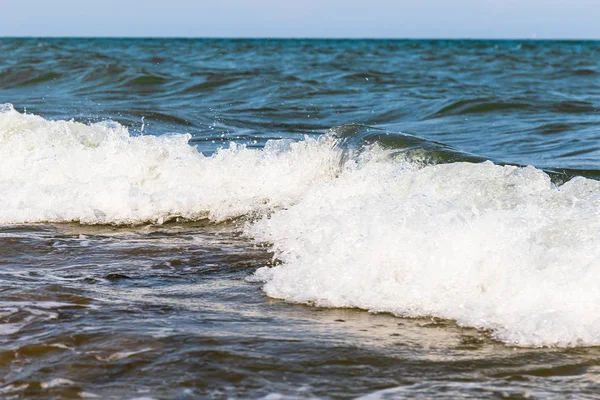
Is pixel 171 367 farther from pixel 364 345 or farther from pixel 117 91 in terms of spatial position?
pixel 117 91

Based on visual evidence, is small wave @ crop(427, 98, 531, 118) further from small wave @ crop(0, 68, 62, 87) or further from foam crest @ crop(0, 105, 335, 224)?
small wave @ crop(0, 68, 62, 87)

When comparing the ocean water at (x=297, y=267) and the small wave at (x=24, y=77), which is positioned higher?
the small wave at (x=24, y=77)

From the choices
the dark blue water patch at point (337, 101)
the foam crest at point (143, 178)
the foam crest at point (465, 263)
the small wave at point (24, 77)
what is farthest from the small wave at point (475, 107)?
the small wave at point (24, 77)

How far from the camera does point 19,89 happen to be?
17328 mm

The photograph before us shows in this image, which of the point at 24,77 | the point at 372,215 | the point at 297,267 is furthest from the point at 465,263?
the point at 24,77

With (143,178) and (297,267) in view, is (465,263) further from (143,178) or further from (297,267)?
(143,178)

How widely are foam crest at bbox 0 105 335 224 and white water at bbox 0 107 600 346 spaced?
0.05 ft

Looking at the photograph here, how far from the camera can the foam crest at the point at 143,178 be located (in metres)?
6.90

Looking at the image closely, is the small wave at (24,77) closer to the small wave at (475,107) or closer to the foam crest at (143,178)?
the small wave at (475,107)

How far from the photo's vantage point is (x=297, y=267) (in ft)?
15.5

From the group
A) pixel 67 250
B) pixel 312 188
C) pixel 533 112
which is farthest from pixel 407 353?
pixel 533 112

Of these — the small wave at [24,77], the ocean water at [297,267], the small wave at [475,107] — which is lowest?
the ocean water at [297,267]

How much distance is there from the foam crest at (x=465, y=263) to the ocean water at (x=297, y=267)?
0.01m

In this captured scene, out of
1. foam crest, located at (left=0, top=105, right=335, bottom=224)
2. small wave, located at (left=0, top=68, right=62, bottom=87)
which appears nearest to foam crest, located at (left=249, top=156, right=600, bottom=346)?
foam crest, located at (left=0, top=105, right=335, bottom=224)
